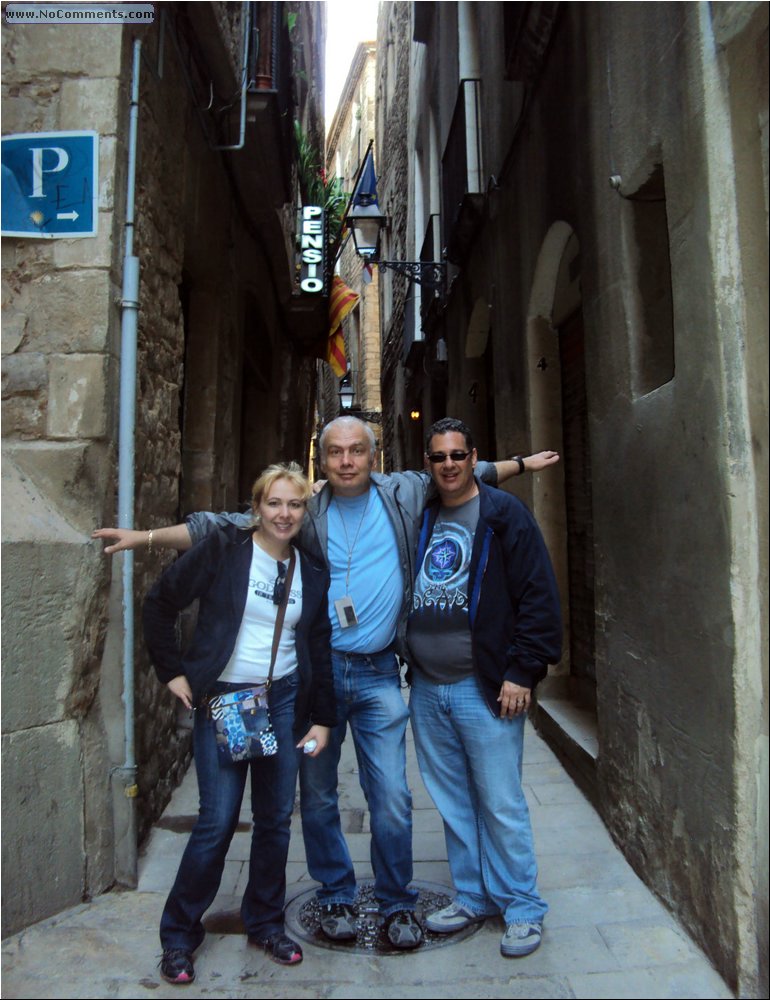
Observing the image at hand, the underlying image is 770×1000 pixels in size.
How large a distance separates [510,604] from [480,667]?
0.80ft

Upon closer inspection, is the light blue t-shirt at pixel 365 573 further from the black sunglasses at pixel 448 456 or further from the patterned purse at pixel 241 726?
the patterned purse at pixel 241 726

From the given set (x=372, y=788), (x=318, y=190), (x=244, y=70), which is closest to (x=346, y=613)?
(x=372, y=788)

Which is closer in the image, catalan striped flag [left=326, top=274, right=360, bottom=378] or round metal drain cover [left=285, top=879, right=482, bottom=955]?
round metal drain cover [left=285, top=879, right=482, bottom=955]

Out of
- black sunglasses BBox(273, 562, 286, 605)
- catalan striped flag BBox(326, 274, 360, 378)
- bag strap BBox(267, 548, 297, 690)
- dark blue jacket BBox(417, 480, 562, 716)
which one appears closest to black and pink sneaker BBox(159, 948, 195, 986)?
bag strap BBox(267, 548, 297, 690)

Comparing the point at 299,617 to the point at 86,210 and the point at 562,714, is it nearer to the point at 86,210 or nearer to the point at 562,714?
the point at 86,210

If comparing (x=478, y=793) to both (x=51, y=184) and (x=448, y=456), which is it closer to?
(x=448, y=456)

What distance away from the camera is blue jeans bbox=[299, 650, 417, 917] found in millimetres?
2980

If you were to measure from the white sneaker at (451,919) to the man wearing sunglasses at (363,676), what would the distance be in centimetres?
7

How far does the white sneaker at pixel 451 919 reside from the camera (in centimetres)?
298

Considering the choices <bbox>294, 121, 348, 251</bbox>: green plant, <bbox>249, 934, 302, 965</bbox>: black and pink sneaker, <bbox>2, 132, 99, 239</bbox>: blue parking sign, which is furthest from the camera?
<bbox>294, 121, 348, 251</bbox>: green plant

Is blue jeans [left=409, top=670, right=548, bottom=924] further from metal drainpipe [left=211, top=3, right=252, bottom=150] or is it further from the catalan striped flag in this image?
the catalan striped flag

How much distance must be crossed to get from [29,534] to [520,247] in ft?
13.6

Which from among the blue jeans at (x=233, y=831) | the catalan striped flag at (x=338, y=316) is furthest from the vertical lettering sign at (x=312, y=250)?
the blue jeans at (x=233, y=831)

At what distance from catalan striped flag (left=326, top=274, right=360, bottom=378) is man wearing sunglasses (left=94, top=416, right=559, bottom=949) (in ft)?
25.9
